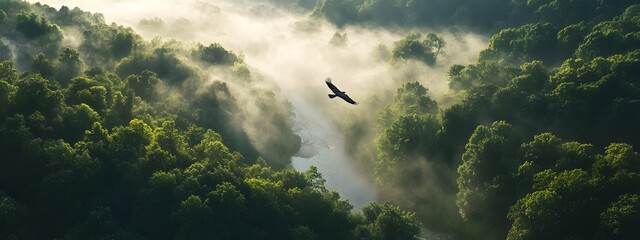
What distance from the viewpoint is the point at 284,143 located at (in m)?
109

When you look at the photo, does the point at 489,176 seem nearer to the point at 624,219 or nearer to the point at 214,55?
the point at 624,219

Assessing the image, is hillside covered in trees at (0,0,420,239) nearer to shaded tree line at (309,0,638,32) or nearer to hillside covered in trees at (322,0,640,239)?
hillside covered in trees at (322,0,640,239)

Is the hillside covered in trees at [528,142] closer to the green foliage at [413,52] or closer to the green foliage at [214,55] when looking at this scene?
the green foliage at [413,52]

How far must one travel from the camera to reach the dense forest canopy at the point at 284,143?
6456 centimetres

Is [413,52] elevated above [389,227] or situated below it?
above

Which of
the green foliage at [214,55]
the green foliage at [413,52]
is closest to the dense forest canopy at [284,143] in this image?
the green foliage at [214,55]

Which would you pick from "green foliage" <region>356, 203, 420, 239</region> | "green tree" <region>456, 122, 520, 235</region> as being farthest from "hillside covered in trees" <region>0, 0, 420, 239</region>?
"green tree" <region>456, 122, 520, 235</region>

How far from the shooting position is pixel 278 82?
15075 cm

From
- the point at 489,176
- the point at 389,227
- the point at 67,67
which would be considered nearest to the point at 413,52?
the point at 489,176

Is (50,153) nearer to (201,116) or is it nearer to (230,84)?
(201,116)

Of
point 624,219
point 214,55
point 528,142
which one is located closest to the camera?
point 624,219

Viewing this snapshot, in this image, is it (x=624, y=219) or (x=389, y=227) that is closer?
(x=624, y=219)

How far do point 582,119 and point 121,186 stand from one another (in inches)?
2557

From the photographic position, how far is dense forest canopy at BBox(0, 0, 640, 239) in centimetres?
6456
